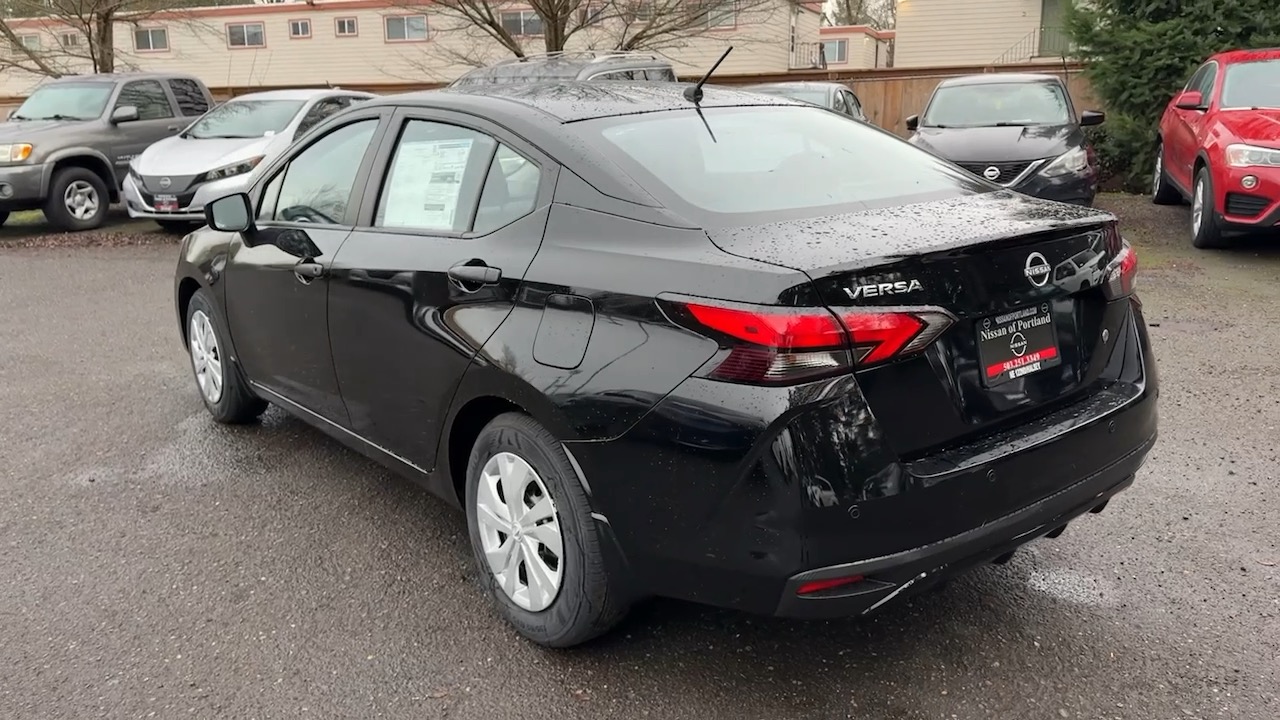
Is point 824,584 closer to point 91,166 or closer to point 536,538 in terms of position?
point 536,538

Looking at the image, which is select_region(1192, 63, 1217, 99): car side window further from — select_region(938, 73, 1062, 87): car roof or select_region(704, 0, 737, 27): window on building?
select_region(704, 0, 737, 27): window on building

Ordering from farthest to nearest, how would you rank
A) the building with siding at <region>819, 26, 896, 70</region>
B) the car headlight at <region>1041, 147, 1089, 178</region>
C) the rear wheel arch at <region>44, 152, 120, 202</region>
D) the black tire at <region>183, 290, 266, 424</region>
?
the building with siding at <region>819, 26, 896, 70</region> < the rear wheel arch at <region>44, 152, 120, 202</region> < the car headlight at <region>1041, 147, 1089, 178</region> < the black tire at <region>183, 290, 266, 424</region>

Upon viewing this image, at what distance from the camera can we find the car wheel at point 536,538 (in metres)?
2.72

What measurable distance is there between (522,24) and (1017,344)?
61.7 feet

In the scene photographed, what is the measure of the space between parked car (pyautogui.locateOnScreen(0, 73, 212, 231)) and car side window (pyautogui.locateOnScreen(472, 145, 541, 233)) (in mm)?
10772

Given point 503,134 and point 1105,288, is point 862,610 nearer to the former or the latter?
point 1105,288

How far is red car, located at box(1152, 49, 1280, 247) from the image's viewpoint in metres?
7.80

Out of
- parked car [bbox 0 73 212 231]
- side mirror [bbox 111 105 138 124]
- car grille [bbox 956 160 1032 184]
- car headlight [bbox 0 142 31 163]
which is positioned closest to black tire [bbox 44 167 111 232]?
parked car [bbox 0 73 212 231]

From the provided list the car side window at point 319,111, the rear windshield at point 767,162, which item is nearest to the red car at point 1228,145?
the rear windshield at point 767,162

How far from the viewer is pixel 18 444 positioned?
4.90 m

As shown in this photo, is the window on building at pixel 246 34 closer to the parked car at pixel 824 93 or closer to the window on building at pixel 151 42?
the window on building at pixel 151 42

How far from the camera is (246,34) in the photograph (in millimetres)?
31000

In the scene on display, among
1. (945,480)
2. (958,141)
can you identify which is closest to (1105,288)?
(945,480)

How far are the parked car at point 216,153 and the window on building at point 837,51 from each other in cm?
2571
